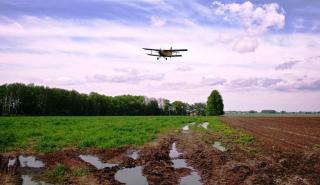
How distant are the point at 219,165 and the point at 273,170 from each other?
7.41 feet

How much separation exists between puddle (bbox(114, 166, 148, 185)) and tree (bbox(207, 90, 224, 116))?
108 m

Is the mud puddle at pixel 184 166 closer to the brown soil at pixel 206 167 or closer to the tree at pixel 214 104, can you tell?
the brown soil at pixel 206 167

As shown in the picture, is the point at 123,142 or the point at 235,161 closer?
the point at 235,161

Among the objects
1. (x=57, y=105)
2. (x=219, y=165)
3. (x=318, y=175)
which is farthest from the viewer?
(x=57, y=105)

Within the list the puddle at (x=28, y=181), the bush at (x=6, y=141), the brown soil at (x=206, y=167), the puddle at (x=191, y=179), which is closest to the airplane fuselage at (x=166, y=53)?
the brown soil at (x=206, y=167)

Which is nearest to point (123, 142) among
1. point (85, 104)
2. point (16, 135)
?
point (16, 135)

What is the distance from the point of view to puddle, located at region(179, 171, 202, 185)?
1305 cm

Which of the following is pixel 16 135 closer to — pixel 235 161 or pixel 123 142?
pixel 123 142

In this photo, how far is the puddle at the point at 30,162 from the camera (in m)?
16.3

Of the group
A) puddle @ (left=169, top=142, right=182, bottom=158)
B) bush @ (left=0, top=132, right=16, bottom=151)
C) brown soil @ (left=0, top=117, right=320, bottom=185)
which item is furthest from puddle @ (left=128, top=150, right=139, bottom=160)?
bush @ (left=0, top=132, right=16, bottom=151)

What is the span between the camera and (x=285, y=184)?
12.4 metres

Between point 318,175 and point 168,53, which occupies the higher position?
point 168,53

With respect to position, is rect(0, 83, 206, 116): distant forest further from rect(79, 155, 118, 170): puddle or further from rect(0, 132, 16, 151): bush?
rect(79, 155, 118, 170): puddle

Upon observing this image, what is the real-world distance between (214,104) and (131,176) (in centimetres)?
11063
